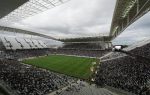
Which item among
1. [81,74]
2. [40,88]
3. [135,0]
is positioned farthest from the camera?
[81,74]

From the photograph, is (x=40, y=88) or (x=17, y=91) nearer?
(x=17, y=91)

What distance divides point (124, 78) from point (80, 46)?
5881cm

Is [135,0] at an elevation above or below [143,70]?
above

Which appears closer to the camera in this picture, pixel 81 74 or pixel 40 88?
pixel 40 88

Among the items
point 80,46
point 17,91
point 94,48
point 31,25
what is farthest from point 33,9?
point 80,46

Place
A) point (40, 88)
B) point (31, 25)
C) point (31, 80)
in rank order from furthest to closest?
point (31, 25)
point (31, 80)
point (40, 88)

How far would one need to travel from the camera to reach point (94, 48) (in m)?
76.4

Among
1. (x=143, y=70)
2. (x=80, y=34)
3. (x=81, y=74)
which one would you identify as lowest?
(x=81, y=74)

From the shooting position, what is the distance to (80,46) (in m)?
84.1

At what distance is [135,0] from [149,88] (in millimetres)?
13997

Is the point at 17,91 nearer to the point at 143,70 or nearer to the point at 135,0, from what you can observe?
the point at 143,70

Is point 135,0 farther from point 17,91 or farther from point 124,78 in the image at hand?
point 17,91

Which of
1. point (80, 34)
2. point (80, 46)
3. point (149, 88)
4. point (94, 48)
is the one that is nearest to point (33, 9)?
point (149, 88)

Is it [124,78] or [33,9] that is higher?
[33,9]
